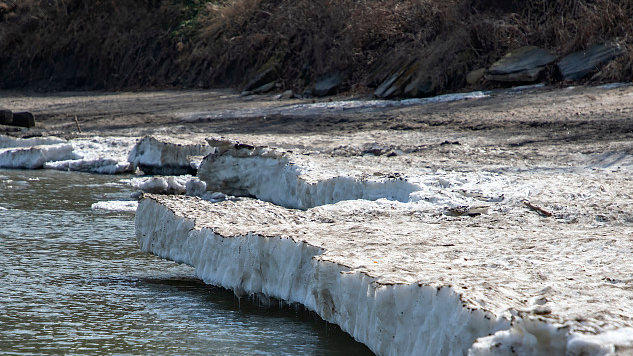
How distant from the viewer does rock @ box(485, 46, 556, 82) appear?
44.2 feet

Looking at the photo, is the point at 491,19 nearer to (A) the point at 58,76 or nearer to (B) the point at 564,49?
(B) the point at 564,49

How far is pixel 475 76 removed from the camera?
1426cm

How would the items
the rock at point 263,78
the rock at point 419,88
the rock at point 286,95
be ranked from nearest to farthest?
the rock at point 419,88 → the rock at point 286,95 → the rock at point 263,78

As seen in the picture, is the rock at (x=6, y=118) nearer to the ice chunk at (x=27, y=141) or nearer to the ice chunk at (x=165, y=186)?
the ice chunk at (x=27, y=141)

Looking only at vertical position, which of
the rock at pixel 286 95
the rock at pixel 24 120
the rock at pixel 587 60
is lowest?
the rock at pixel 24 120

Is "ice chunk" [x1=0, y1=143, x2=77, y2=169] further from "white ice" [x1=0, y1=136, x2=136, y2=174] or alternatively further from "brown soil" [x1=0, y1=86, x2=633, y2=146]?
"brown soil" [x1=0, y1=86, x2=633, y2=146]

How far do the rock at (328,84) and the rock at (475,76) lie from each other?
3180mm

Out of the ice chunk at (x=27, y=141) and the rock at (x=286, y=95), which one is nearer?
the ice chunk at (x=27, y=141)

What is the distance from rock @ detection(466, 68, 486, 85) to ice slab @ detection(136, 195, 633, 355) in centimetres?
853

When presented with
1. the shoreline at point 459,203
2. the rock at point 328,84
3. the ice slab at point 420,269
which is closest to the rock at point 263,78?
the rock at point 328,84

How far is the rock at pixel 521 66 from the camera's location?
44.2 ft

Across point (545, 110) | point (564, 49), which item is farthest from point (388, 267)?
point (564, 49)

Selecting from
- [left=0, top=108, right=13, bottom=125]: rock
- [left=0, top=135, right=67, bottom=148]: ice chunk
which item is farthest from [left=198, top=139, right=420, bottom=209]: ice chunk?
[left=0, top=108, right=13, bottom=125]: rock

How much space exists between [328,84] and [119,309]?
39.7ft
